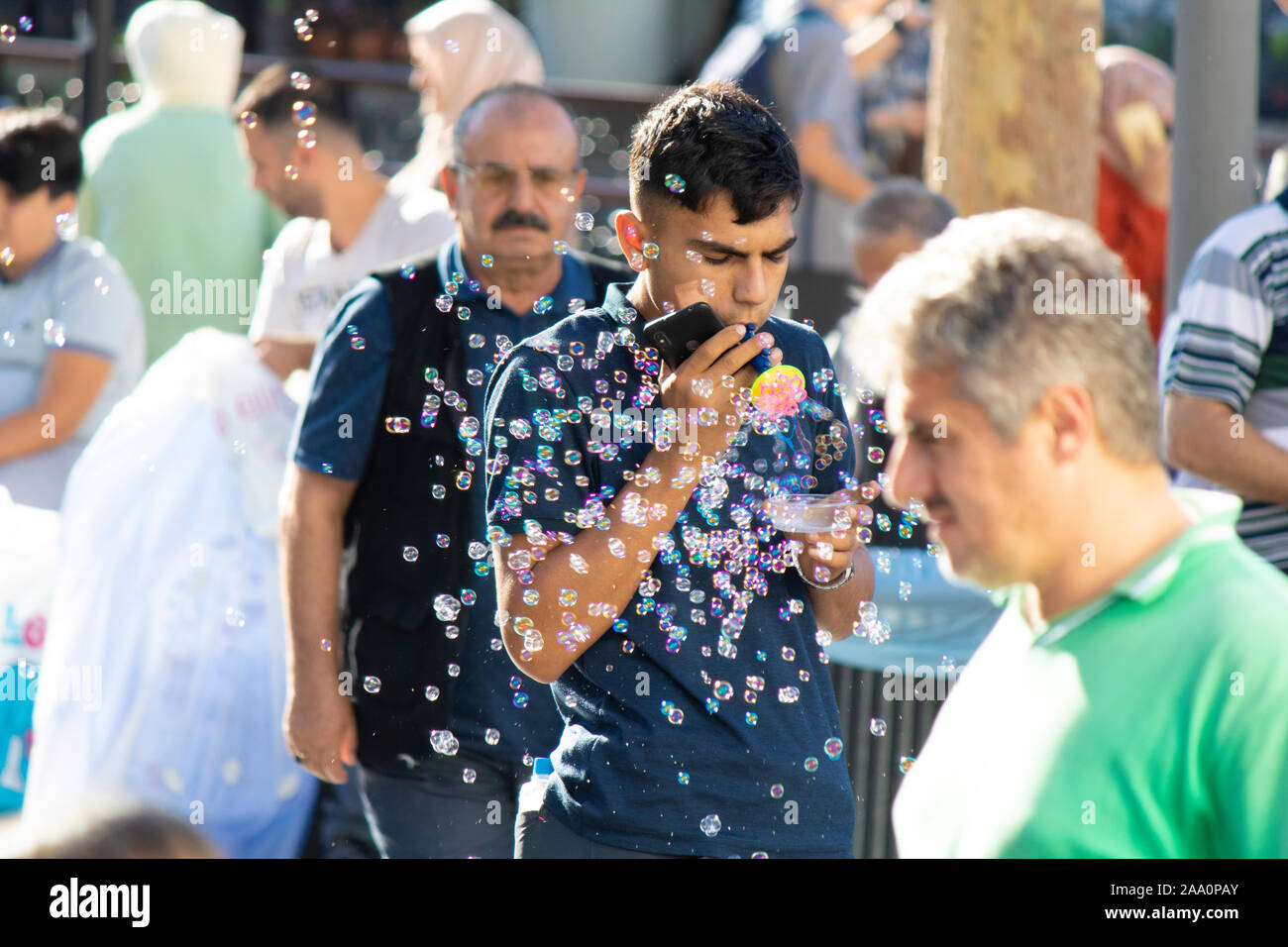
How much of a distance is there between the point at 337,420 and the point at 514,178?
0.59 meters

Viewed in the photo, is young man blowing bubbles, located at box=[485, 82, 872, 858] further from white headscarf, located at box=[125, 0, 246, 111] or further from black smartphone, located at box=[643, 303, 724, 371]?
white headscarf, located at box=[125, 0, 246, 111]

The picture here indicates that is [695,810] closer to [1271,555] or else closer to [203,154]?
[1271,555]

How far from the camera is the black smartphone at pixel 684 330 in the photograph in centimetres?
200

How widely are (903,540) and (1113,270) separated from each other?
2350 mm

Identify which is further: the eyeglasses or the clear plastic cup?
the eyeglasses

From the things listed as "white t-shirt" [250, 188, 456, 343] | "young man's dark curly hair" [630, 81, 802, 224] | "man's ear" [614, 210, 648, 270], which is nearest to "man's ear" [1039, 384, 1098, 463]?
"young man's dark curly hair" [630, 81, 802, 224]

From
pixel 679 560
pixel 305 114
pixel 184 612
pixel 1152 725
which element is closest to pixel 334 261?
pixel 305 114

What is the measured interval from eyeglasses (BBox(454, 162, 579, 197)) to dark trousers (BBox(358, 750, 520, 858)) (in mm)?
1102

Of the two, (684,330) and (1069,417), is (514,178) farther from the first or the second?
(1069,417)

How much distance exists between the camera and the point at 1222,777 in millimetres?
1396

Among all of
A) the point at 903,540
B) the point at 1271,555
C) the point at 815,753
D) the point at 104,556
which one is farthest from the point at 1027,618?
the point at 104,556

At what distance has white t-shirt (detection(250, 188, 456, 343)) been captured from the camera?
398 centimetres

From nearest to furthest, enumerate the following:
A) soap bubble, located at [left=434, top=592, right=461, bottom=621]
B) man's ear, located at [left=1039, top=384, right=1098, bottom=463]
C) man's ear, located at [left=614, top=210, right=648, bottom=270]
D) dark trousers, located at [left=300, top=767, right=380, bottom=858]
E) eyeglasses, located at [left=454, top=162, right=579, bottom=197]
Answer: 1. man's ear, located at [left=1039, top=384, right=1098, bottom=463]
2. man's ear, located at [left=614, top=210, right=648, bottom=270]
3. soap bubble, located at [left=434, top=592, right=461, bottom=621]
4. eyeglasses, located at [left=454, top=162, right=579, bottom=197]
5. dark trousers, located at [left=300, top=767, right=380, bottom=858]

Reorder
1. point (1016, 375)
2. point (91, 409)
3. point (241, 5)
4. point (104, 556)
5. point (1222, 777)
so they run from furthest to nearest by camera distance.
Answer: point (241, 5), point (91, 409), point (104, 556), point (1016, 375), point (1222, 777)
